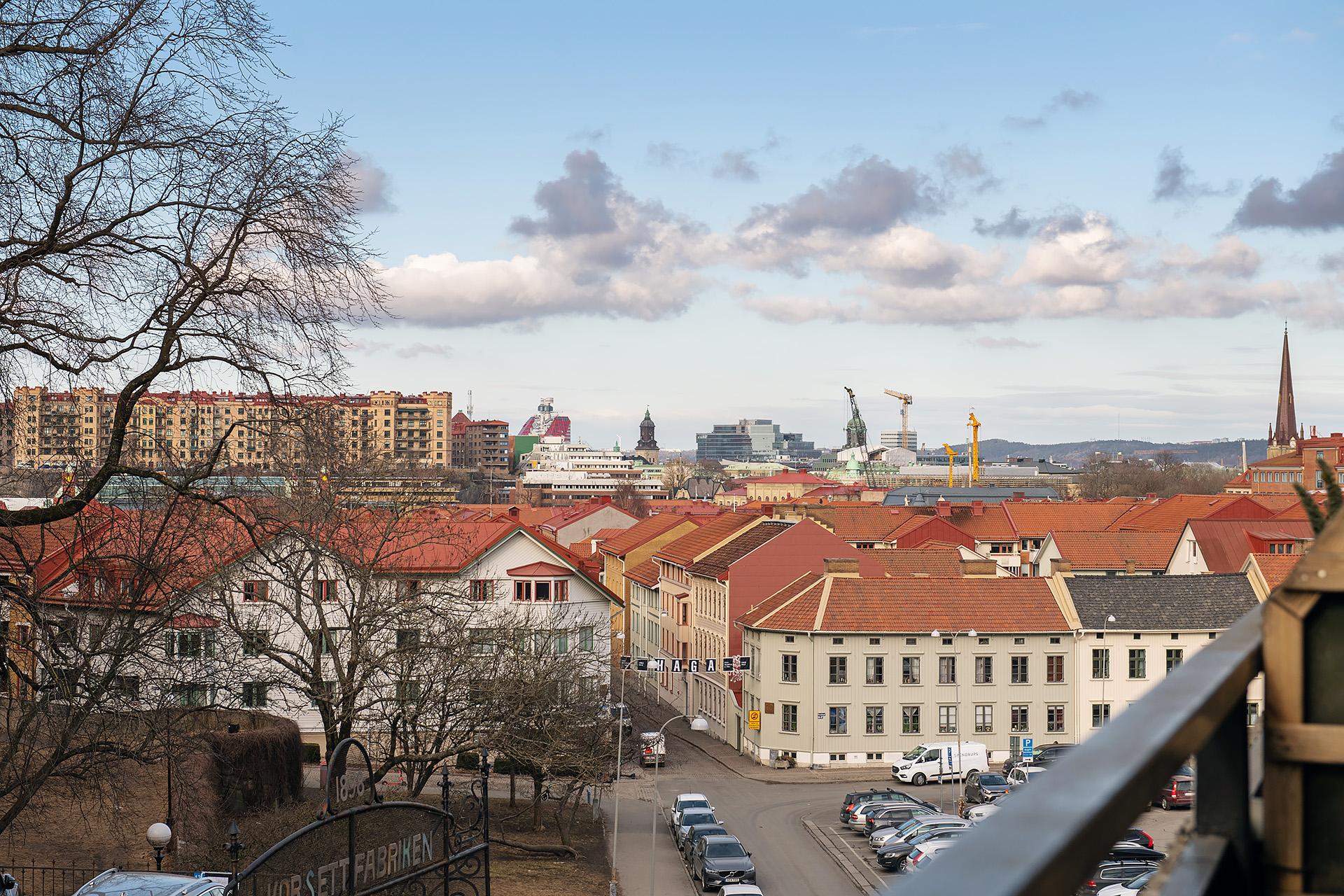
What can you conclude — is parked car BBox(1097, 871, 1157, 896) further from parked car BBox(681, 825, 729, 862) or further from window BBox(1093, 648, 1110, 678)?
window BBox(1093, 648, 1110, 678)

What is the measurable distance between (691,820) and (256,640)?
16721mm

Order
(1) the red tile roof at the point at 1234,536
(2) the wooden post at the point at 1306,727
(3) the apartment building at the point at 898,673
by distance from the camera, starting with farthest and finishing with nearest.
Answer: (1) the red tile roof at the point at 1234,536 → (3) the apartment building at the point at 898,673 → (2) the wooden post at the point at 1306,727

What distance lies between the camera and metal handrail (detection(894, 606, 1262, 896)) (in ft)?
4.04

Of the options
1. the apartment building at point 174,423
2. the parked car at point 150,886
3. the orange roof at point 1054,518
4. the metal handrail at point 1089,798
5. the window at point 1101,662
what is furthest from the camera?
the orange roof at point 1054,518

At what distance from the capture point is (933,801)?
5062cm

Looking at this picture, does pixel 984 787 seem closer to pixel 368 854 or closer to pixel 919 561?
pixel 919 561

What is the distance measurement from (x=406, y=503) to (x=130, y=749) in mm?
25534

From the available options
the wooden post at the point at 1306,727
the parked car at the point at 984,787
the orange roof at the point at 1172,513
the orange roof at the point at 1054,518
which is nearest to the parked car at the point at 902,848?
the parked car at the point at 984,787

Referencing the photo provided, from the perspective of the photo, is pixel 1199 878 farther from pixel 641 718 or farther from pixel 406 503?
pixel 641 718

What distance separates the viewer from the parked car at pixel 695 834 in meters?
40.4

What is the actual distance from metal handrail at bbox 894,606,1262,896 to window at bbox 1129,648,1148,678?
197 ft

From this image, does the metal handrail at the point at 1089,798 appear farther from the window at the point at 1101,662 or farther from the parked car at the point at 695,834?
the window at the point at 1101,662

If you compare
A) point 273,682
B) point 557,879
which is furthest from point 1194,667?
point 557,879

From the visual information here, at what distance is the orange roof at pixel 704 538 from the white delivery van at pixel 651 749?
1836 centimetres
